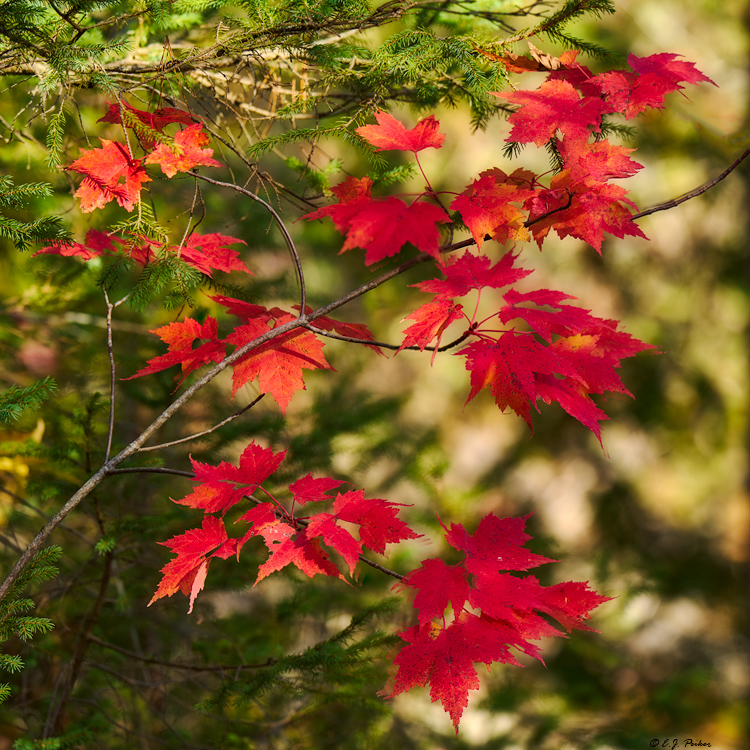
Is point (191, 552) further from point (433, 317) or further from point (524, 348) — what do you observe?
point (524, 348)

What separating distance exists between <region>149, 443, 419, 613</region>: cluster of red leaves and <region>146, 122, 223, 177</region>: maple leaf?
0.57 m

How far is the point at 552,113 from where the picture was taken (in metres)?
1.06

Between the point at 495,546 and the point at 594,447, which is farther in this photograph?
the point at 594,447

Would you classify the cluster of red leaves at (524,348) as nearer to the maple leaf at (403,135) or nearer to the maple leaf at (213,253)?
the maple leaf at (403,135)

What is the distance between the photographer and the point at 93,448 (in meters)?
1.42

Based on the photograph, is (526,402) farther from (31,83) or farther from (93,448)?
(31,83)

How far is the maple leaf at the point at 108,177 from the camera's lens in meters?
1.04

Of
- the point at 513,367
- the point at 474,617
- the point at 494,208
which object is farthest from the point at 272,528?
the point at 494,208

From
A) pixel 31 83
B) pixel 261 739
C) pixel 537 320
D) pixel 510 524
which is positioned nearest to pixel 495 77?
pixel 537 320

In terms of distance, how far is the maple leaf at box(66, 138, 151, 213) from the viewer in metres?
1.04

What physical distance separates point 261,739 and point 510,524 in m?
1.37

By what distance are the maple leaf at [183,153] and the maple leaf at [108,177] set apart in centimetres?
5

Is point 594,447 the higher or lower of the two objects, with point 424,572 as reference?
lower

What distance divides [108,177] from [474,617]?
43.0 inches
